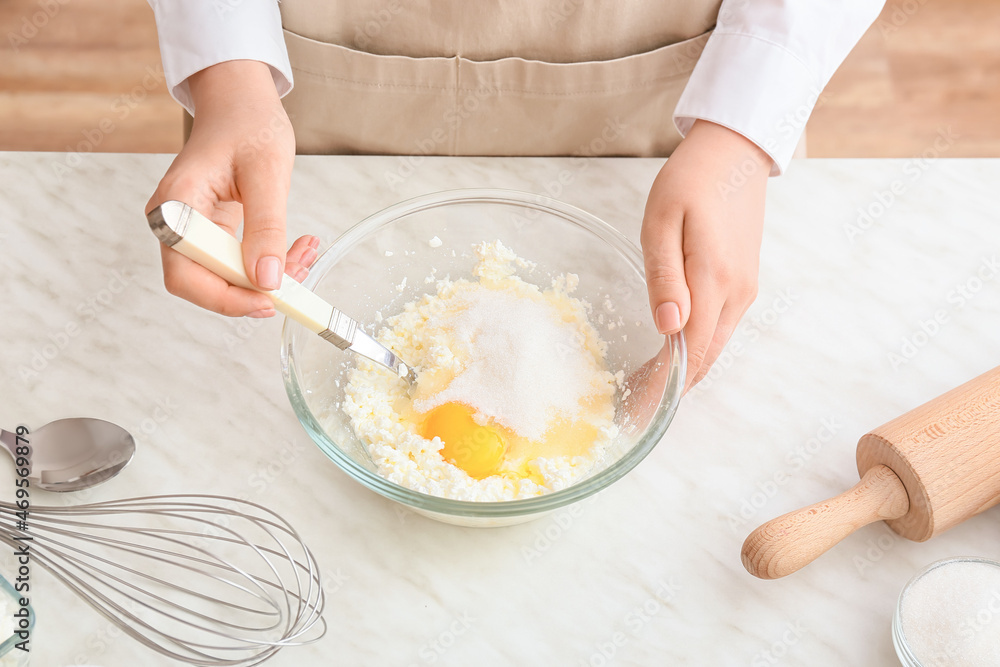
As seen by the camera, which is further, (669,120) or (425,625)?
(669,120)

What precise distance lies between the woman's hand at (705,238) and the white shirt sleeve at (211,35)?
0.53 m

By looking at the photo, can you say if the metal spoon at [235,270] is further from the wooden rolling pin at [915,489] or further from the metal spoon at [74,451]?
the wooden rolling pin at [915,489]

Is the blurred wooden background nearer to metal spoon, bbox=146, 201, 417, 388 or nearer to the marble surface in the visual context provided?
the marble surface

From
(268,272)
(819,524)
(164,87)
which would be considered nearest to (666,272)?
(819,524)

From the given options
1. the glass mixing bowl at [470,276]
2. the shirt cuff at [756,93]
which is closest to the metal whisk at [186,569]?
the glass mixing bowl at [470,276]

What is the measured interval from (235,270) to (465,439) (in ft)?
1.02

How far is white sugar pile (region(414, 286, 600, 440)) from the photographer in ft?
2.97

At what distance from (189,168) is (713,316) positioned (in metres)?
0.60

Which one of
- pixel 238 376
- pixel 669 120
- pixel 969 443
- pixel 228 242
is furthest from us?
pixel 669 120

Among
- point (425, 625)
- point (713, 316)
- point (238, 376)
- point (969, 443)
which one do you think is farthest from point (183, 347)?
point (969, 443)

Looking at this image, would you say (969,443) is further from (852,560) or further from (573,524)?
(573,524)

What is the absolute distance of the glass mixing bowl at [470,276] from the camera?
2.88ft

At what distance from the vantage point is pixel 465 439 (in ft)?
2.89

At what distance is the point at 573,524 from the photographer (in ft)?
2.98
